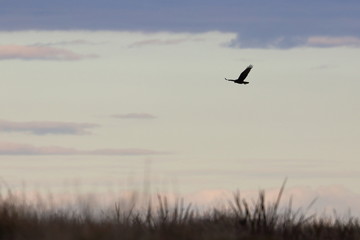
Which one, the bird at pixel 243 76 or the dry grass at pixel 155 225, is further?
the bird at pixel 243 76

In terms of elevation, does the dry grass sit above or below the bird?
below

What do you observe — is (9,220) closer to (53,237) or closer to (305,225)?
(53,237)

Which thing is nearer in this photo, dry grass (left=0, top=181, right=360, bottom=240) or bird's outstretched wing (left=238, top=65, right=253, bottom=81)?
dry grass (left=0, top=181, right=360, bottom=240)

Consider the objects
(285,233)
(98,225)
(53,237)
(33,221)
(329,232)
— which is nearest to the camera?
(53,237)

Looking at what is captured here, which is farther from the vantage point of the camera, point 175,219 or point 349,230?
point 349,230

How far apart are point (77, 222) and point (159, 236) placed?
4.89 ft

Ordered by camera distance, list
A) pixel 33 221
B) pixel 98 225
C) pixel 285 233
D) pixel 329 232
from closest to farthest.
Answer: pixel 98 225 < pixel 33 221 < pixel 285 233 < pixel 329 232

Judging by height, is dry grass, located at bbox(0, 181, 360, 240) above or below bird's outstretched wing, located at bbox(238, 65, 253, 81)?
below

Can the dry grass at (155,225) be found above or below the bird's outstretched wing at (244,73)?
below

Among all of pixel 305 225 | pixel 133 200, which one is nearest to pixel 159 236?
pixel 133 200

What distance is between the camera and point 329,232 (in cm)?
1297

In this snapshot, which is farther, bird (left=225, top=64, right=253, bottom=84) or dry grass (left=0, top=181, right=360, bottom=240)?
bird (left=225, top=64, right=253, bottom=84)

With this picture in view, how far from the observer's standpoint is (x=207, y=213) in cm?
1314

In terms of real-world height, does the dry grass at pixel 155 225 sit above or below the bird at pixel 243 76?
below
